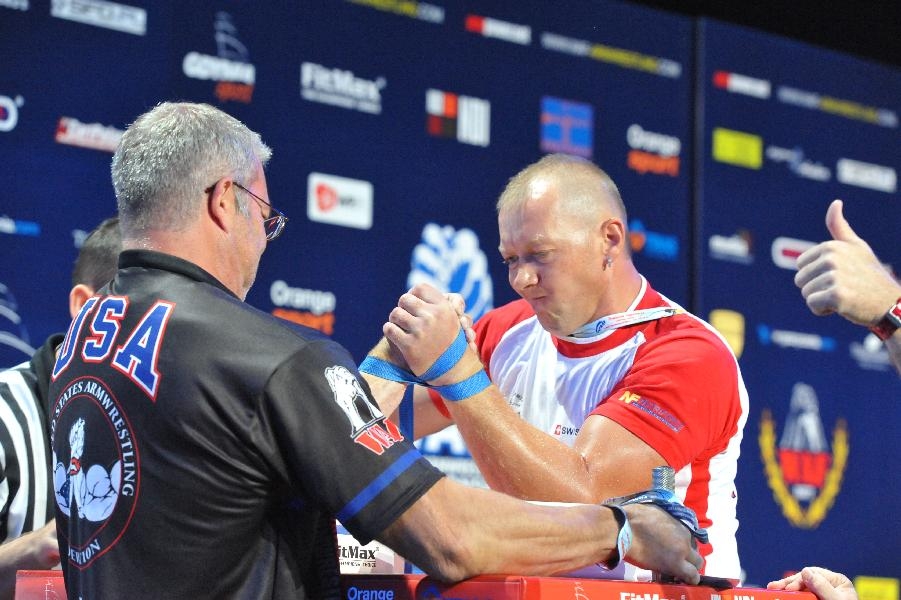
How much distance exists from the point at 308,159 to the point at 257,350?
2509mm

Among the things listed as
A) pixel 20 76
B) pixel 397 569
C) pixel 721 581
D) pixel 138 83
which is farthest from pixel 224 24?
pixel 721 581

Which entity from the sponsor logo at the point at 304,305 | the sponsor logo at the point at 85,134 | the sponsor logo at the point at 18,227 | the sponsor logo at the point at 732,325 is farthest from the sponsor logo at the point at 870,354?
the sponsor logo at the point at 18,227

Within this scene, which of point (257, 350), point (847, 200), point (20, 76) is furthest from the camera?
point (847, 200)

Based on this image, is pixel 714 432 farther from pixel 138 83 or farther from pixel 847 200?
pixel 847 200

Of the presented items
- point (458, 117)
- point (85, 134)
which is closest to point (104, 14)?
point (85, 134)

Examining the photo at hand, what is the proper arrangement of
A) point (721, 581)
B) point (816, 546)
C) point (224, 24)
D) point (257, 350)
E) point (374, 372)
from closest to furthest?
1. point (257, 350)
2. point (721, 581)
3. point (374, 372)
4. point (224, 24)
5. point (816, 546)

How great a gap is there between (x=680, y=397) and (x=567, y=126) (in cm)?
249

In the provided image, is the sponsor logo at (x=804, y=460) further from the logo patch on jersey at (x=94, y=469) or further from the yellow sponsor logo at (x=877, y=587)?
the logo patch on jersey at (x=94, y=469)

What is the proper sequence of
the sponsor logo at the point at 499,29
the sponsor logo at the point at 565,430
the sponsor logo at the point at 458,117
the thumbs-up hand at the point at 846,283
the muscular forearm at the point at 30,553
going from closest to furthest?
1. the thumbs-up hand at the point at 846,283
2. the muscular forearm at the point at 30,553
3. the sponsor logo at the point at 565,430
4. the sponsor logo at the point at 458,117
5. the sponsor logo at the point at 499,29

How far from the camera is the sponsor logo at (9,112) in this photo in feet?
11.2

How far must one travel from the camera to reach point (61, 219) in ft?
11.4

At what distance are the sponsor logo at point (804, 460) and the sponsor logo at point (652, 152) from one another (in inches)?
40.1

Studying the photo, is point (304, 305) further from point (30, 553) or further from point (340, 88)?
point (30, 553)

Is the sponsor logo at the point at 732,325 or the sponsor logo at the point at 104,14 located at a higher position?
the sponsor logo at the point at 104,14
